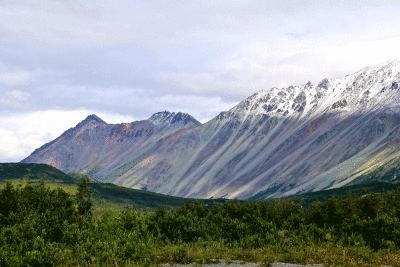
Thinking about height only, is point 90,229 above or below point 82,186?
below

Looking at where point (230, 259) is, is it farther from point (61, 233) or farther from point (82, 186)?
point (82, 186)

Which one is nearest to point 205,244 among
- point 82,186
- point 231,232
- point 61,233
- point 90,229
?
point 231,232

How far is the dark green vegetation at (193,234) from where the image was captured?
26.7 meters

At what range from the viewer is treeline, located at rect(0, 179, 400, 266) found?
26.7m

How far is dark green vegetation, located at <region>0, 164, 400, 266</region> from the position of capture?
2666 centimetres

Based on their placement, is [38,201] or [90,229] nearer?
[90,229]

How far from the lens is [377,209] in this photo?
3859cm

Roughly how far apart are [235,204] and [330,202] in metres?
11.9

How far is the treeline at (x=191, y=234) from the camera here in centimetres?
2672

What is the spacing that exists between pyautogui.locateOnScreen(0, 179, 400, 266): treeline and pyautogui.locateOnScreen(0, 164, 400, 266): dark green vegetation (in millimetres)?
72

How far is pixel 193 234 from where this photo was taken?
37.8 m

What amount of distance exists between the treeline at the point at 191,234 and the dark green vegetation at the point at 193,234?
72 millimetres

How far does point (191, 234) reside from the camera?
37.8 m

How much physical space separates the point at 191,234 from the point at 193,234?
0.72ft
